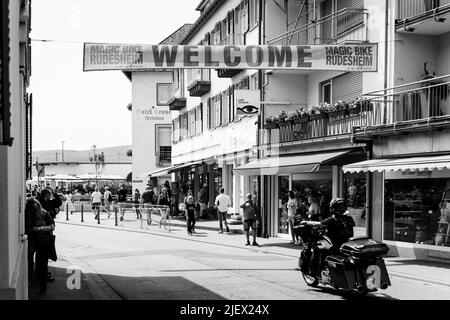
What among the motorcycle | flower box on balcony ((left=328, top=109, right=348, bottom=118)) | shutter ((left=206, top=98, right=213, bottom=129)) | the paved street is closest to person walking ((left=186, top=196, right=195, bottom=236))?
the paved street

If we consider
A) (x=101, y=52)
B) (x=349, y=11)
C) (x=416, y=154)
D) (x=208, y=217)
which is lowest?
(x=208, y=217)

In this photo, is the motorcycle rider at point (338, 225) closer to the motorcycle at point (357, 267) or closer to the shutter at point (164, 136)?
the motorcycle at point (357, 267)

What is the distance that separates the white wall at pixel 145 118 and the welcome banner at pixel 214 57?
42.7 metres

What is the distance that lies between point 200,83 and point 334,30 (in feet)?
45.4

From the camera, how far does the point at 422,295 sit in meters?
11.3

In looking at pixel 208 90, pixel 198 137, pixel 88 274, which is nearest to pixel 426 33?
pixel 88 274

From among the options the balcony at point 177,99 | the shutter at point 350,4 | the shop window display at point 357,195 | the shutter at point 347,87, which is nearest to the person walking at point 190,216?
the shutter at point 347,87

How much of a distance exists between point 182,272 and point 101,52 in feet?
18.2

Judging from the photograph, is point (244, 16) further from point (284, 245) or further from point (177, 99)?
point (177, 99)

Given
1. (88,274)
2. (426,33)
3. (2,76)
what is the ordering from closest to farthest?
(2,76), (88,274), (426,33)

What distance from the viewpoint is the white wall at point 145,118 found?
5869 centimetres

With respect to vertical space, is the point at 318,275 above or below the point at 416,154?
below

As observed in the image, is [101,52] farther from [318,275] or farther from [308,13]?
[308,13]

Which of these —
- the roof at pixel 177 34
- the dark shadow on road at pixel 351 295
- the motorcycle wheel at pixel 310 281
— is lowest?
the dark shadow on road at pixel 351 295
